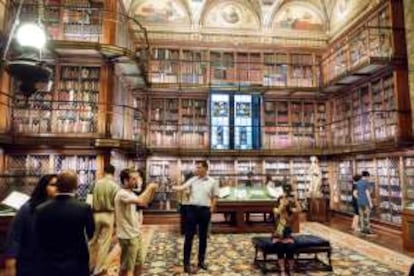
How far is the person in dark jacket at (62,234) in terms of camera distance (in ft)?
6.64

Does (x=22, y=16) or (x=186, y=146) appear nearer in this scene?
(x=22, y=16)

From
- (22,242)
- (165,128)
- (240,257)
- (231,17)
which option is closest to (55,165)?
(165,128)

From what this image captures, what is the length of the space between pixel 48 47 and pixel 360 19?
26.6ft

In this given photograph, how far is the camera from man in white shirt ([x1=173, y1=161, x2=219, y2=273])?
4371mm

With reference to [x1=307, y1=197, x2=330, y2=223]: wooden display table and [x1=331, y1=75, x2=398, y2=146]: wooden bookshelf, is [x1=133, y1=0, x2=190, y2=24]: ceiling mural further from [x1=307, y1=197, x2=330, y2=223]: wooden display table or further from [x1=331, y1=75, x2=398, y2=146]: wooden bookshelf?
[x1=307, y1=197, x2=330, y2=223]: wooden display table

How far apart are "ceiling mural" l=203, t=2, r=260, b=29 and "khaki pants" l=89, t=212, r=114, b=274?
8736mm

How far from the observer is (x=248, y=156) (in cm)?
1052

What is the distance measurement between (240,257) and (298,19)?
9.19 meters

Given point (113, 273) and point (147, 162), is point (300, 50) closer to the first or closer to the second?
point (147, 162)

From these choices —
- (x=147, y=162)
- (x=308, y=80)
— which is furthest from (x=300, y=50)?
Result: (x=147, y=162)

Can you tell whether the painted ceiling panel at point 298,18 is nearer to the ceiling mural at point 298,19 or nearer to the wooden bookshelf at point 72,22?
the ceiling mural at point 298,19

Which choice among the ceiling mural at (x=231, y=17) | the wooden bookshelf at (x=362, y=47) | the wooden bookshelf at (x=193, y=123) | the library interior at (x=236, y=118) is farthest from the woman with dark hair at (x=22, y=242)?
the ceiling mural at (x=231, y=17)

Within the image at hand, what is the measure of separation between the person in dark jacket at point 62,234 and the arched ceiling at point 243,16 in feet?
31.7

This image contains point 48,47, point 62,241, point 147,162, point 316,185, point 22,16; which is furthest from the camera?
point 147,162
